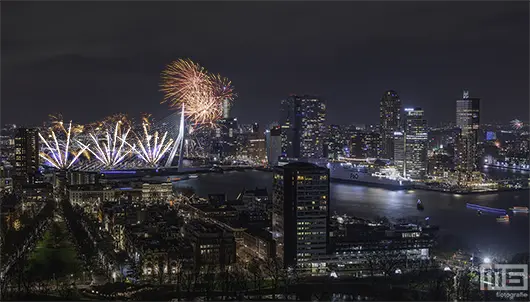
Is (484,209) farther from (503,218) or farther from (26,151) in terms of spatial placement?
(26,151)

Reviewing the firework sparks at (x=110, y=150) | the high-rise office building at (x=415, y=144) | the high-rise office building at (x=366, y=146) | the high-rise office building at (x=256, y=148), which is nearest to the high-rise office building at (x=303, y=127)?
the high-rise office building at (x=366, y=146)

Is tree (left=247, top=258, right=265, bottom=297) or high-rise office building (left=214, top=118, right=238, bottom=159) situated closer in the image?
tree (left=247, top=258, right=265, bottom=297)

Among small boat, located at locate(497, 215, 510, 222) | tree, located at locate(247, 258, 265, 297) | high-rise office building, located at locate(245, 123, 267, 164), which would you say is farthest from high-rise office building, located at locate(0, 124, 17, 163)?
small boat, located at locate(497, 215, 510, 222)

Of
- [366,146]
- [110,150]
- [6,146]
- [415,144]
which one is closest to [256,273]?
[110,150]

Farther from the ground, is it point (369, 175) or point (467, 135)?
point (467, 135)

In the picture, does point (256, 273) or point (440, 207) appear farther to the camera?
point (440, 207)

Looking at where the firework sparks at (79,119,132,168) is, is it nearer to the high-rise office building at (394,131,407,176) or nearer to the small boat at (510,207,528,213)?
the high-rise office building at (394,131,407,176)

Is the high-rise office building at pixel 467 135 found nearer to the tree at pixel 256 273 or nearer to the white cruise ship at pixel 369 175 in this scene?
the white cruise ship at pixel 369 175
